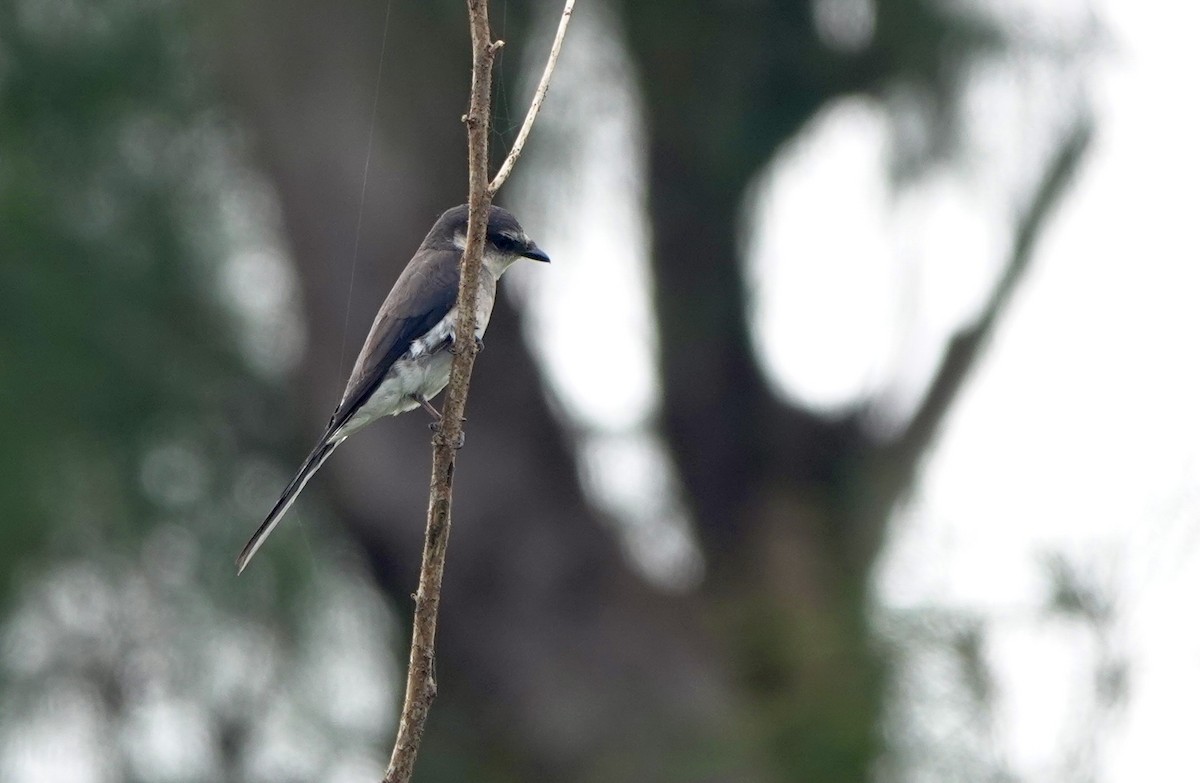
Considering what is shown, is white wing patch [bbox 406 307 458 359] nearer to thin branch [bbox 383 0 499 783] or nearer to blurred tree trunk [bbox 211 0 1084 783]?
thin branch [bbox 383 0 499 783]

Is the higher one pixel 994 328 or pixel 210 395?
pixel 994 328

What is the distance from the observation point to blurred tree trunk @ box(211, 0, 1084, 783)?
5930 mm

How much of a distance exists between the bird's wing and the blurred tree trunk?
2.23 meters

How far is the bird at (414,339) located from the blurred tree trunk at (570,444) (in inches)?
88.3

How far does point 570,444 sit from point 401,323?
128 inches

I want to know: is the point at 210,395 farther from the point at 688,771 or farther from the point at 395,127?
the point at 688,771

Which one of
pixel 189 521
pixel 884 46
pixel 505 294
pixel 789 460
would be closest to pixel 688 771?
pixel 789 460

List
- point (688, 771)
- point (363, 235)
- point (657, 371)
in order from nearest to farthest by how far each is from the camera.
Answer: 1. point (688, 771)
2. point (363, 235)
3. point (657, 371)

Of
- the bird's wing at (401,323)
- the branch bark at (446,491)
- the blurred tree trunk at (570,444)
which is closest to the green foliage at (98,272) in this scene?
the blurred tree trunk at (570,444)

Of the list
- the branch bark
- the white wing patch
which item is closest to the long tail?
the white wing patch

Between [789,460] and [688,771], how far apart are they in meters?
1.55

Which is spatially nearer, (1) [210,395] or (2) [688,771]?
(2) [688,771]

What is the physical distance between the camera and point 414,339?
3.37m

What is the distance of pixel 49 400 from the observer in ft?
20.8
